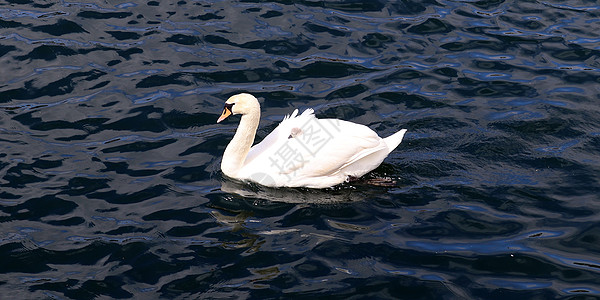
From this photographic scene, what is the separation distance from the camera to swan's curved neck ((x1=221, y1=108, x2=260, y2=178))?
32.1ft

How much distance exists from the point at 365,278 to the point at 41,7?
832 centimetres

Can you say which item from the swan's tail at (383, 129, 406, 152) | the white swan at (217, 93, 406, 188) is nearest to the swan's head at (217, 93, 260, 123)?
the white swan at (217, 93, 406, 188)

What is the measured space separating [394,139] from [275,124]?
1.93 m

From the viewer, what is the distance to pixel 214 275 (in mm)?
7961

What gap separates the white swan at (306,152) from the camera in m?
9.63

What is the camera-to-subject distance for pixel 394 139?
386 inches

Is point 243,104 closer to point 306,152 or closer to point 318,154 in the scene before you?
point 306,152

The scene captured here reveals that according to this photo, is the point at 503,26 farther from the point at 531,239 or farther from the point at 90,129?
the point at 90,129

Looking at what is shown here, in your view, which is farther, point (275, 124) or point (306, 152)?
point (275, 124)

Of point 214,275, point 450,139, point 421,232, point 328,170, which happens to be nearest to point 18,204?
point 214,275

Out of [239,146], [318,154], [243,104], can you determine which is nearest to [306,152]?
[318,154]

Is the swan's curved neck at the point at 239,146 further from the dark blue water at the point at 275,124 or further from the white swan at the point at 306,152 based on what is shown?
the dark blue water at the point at 275,124

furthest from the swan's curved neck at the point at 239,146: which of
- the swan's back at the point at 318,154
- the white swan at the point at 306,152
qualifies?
the swan's back at the point at 318,154

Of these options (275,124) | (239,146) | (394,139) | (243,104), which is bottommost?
(275,124)
